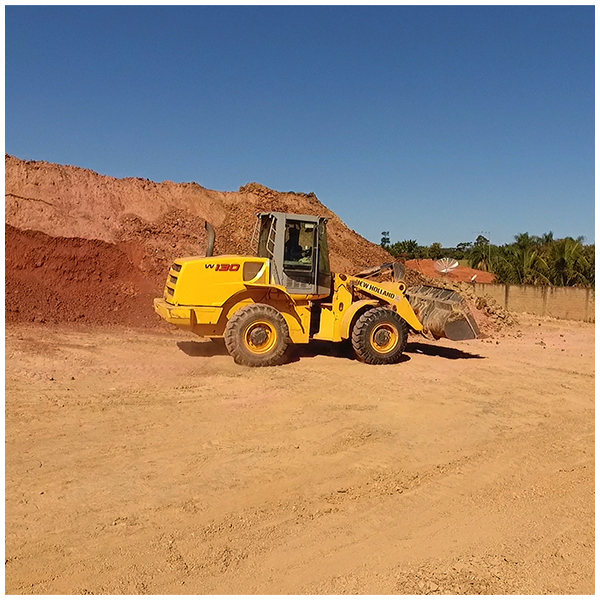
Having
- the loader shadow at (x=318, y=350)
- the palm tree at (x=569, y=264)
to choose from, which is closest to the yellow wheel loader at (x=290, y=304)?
the loader shadow at (x=318, y=350)

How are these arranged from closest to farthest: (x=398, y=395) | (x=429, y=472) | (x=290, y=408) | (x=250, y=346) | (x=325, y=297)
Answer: (x=429, y=472)
(x=290, y=408)
(x=398, y=395)
(x=250, y=346)
(x=325, y=297)

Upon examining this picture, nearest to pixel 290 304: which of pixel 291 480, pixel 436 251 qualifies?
pixel 291 480

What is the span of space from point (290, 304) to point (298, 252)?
3.10ft

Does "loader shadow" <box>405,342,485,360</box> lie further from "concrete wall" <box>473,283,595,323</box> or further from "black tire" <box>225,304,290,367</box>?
"concrete wall" <box>473,283,595,323</box>

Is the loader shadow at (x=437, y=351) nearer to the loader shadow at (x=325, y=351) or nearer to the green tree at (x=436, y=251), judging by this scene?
the loader shadow at (x=325, y=351)

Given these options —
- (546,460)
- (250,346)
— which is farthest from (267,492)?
(250,346)

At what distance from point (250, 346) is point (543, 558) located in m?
6.63

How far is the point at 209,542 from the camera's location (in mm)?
4488

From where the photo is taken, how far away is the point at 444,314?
11.2m

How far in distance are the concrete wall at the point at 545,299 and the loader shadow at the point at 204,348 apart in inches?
529

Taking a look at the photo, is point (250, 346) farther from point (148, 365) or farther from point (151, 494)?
point (151, 494)

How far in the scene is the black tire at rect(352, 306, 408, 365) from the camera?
35.8ft

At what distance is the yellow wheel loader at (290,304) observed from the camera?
10.3 m

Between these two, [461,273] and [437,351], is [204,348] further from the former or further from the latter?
[461,273]
